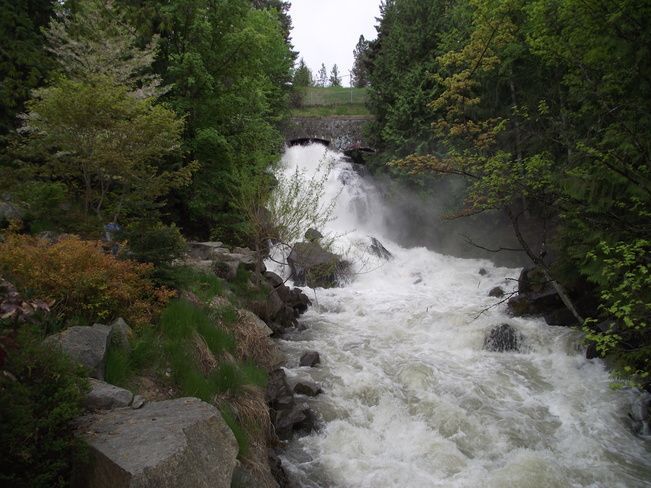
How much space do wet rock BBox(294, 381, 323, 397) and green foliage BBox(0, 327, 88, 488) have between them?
483 centimetres

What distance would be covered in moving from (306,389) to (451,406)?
8.52 ft

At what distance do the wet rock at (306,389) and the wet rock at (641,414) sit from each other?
17.9 feet

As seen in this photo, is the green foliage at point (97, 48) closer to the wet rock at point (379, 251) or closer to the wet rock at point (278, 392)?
the wet rock at point (278, 392)

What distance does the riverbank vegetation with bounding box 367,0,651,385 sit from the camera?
6230 millimetres

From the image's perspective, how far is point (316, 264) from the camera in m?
11.6

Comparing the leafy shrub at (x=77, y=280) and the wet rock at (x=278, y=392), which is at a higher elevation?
the leafy shrub at (x=77, y=280)

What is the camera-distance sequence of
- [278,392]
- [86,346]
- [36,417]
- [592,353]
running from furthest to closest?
[592,353] < [278,392] < [86,346] < [36,417]

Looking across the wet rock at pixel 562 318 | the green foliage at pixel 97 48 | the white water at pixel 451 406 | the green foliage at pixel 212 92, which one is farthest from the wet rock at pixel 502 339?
the green foliage at pixel 97 48

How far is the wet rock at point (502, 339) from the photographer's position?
403 inches

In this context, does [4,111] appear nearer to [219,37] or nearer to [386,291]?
[219,37]

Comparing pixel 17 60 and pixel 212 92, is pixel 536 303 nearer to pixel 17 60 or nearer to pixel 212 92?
pixel 212 92

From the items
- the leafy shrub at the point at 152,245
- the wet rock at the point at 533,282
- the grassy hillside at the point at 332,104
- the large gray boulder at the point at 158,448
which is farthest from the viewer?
the grassy hillside at the point at 332,104

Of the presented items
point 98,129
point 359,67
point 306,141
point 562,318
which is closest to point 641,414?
point 562,318

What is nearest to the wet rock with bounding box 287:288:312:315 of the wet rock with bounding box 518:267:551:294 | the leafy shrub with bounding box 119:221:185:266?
the leafy shrub with bounding box 119:221:185:266
